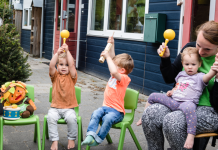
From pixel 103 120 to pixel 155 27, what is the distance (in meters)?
3.05

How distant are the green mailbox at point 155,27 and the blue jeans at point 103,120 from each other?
2820 millimetres

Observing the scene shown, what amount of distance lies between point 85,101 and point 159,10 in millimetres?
2306

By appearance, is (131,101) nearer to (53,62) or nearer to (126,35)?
(53,62)

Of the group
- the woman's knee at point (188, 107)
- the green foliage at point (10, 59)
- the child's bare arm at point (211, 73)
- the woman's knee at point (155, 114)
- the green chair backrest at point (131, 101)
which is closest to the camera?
the child's bare arm at point (211, 73)

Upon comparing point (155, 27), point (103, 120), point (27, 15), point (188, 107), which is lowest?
point (103, 120)

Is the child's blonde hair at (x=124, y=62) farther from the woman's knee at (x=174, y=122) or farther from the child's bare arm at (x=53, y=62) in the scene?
the woman's knee at (x=174, y=122)

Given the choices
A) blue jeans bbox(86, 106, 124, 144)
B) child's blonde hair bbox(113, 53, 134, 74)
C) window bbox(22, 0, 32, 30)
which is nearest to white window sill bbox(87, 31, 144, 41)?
child's blonde hair bbox(113, 53, 134, 74)

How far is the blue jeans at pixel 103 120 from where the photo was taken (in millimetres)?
2682

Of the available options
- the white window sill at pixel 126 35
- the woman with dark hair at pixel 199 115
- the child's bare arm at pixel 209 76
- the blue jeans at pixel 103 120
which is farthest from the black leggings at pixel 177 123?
the white window sill at pixel 126 35

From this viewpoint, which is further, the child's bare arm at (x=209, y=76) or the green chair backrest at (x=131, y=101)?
the green chair backrest at (x=131, y=101)

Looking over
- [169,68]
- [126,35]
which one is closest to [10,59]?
[169,68]

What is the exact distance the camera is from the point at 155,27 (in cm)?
532

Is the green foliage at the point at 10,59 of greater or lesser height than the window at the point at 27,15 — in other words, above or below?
below

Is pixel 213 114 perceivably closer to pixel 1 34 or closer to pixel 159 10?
pixel 1 34
